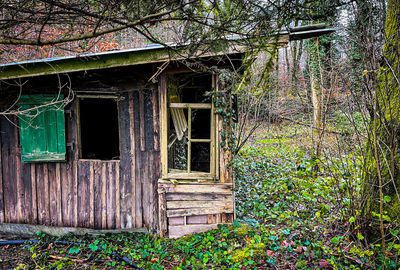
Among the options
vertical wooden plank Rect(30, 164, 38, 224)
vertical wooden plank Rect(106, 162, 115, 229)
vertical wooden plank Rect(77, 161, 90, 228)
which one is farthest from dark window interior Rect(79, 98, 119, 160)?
vertical wooden plank Rect(106, 162, 115, 229)

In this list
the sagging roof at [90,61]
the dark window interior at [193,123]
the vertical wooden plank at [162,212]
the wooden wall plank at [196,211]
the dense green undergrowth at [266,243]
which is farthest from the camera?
the dark window interior at [193,123]

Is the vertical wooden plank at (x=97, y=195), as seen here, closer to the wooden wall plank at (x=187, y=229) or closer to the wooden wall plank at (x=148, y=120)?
the wooden wall plank at (x=148, y=120)

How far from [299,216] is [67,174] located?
4267 mm

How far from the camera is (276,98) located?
8.12 meters

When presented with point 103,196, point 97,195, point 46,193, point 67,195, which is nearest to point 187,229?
point 103,196

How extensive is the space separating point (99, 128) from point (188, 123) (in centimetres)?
433

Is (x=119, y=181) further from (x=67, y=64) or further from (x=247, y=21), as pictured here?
(x=247, y=21)

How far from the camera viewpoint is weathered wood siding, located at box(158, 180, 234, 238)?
4199mm

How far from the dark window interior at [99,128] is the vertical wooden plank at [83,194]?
2042 millimetres

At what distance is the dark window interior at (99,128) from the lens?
6871 millimetres

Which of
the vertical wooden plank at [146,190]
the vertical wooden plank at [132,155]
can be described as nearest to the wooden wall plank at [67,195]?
the vertical wooden plank at [132,155]

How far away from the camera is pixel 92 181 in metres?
4.61

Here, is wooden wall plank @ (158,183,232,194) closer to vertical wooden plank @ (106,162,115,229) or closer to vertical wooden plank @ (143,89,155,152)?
vertical wooden plank @ (143,89,155,152)

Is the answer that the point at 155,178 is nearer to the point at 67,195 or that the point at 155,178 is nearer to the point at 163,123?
the point at 163,123
